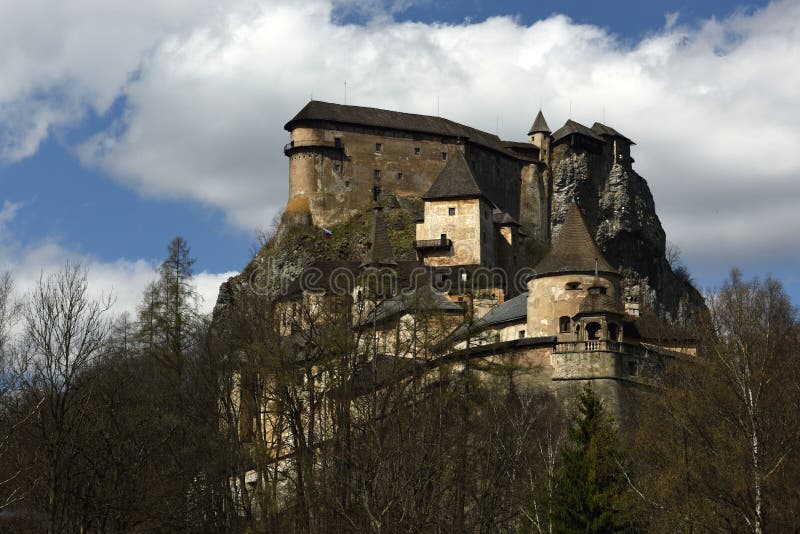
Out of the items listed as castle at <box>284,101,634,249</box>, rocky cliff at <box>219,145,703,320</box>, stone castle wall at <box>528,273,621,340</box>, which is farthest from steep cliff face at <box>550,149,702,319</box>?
stone castle wall at <box>528,273,621,340</box>

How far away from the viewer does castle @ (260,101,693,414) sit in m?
43.3

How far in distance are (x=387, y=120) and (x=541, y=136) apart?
45.4 ft

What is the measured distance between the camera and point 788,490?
2695 centimetres

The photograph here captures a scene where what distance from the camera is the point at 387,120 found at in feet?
295

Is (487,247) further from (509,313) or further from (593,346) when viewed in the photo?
(593,346)

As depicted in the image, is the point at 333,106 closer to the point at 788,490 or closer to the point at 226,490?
the point at 226,490

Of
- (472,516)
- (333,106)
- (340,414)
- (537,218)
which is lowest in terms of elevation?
(472,516)

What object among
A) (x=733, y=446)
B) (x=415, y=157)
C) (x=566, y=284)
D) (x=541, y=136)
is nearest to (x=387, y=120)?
(x=415, y=157)

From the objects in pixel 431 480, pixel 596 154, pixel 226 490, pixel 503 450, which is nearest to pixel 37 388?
pixel 226 490

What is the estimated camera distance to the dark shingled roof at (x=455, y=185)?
75.6m

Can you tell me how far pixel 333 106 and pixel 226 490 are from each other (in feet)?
189

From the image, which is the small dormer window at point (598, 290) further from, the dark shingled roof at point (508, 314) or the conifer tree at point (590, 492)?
the conifer tree at point (590, 492)

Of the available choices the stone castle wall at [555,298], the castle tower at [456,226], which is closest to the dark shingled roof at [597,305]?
the stone castle wall at [555,298]

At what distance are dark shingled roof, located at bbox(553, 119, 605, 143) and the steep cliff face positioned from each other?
4.17 feet
